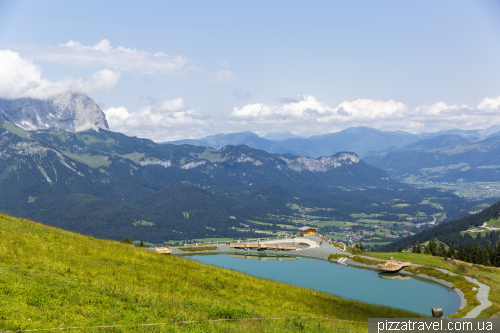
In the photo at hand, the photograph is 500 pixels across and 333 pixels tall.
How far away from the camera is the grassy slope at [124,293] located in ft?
58.8

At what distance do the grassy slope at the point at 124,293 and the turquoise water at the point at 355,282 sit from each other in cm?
1484

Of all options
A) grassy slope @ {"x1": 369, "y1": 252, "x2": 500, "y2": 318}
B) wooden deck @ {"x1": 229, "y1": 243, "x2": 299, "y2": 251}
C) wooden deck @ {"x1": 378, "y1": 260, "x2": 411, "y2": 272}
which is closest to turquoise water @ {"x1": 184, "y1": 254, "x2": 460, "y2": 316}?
wooden deck @ {"x1": 378, "y1": 260, "x2": 411, "y2": 272}


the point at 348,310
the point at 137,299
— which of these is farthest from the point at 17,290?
the point at 348,310

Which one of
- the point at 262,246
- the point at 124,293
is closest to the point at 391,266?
the point at 262,246

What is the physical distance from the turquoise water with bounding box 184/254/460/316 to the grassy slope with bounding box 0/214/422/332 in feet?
48.7

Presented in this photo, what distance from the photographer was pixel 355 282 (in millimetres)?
61156

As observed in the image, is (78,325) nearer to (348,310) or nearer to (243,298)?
(243,298)

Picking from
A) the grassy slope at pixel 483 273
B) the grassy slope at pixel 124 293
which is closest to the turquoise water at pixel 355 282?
the grassy slope at pixel 483 273

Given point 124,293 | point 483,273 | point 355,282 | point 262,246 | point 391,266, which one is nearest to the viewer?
point 124,293

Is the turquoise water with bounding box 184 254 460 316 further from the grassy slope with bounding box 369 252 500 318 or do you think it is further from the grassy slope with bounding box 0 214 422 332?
the grassy slope with bounding box 0 214 422 332

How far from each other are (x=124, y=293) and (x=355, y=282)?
160 feet

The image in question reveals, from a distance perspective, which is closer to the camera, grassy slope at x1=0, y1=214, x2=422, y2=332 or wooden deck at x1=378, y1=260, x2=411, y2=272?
grassy slope at x1=0, y1=214, x2=422, y2=332

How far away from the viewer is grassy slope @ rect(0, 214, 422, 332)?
17922mm

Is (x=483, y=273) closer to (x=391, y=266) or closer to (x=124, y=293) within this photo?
(x=391, y=266)
